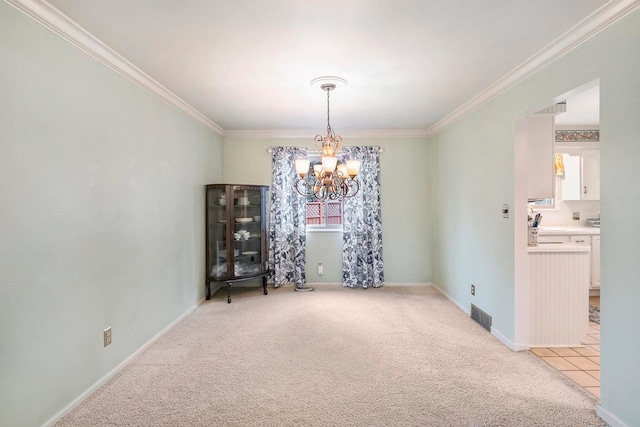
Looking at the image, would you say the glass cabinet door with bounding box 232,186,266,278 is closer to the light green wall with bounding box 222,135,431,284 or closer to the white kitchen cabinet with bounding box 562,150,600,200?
the light green wall with bounding box 222,135,431,284

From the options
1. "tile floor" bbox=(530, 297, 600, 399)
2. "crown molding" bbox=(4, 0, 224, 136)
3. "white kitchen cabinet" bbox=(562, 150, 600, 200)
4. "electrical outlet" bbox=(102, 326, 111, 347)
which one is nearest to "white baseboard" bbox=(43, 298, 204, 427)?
"electrical outlet" bbox=(102, 326, 111, 347)

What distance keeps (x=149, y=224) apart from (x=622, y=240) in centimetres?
348

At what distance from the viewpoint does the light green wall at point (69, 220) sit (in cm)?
163

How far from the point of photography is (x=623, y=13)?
5.72 ft

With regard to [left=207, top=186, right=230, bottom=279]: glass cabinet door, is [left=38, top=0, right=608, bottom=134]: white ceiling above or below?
above

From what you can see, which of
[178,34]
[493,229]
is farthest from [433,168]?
[178,34]

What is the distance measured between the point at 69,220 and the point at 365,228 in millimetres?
3664

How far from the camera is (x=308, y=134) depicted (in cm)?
479

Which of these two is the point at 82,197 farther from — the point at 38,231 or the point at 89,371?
the point at 89,371

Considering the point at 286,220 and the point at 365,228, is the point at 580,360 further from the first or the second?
the point at 286,220

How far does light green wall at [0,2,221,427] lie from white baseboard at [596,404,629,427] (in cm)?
332

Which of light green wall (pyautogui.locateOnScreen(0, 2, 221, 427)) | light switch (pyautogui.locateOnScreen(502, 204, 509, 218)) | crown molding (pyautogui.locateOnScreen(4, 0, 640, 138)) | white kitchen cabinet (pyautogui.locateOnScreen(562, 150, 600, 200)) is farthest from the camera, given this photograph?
white kitchen cabinet (pyautogui.locateOnScreen(562, 150, 600, 200))

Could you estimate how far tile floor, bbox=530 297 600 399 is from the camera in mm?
2309

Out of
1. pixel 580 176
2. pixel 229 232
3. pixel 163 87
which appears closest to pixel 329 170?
pixel 163 87
